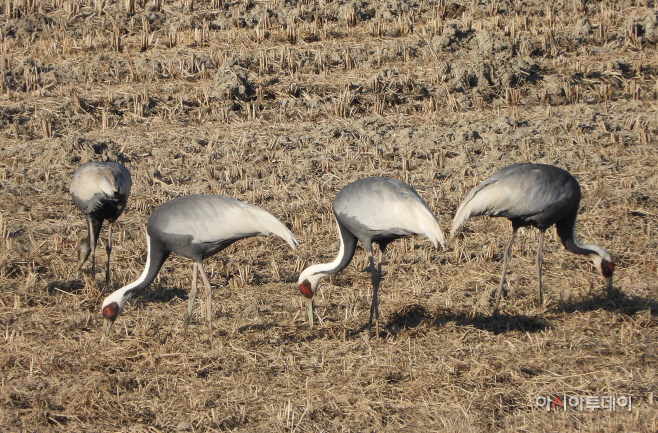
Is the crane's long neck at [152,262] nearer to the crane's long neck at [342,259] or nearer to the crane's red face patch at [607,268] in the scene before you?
the crane's long neck at [342,259]

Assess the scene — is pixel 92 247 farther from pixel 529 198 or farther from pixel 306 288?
pixel 529 198

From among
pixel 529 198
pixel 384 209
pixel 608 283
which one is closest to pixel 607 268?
pixel 608 283

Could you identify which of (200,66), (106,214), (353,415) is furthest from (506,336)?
(200,66)

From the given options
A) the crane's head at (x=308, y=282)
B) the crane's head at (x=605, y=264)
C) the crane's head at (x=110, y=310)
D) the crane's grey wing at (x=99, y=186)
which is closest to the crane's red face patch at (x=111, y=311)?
the crane's head at (x=110, y=310)

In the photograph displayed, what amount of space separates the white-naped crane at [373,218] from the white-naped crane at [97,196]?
2.14 metres

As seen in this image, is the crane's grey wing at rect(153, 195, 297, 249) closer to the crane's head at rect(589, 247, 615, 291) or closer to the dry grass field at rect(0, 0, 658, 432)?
the dry grass field at rect(0, 0, 658, 432)

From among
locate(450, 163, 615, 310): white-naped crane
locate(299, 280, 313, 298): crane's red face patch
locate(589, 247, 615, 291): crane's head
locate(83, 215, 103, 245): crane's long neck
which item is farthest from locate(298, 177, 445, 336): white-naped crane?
locate(83, 215, 103, 245): crane's long neck

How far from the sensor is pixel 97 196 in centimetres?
675

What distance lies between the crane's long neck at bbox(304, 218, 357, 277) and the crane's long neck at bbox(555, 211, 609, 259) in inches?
69.9

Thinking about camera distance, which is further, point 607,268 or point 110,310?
point 607,268

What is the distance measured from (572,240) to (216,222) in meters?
2.93

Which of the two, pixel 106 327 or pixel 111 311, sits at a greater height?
pixel 111 311

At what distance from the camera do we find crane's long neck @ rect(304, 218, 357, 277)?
559cm

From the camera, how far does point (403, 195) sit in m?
5.48
